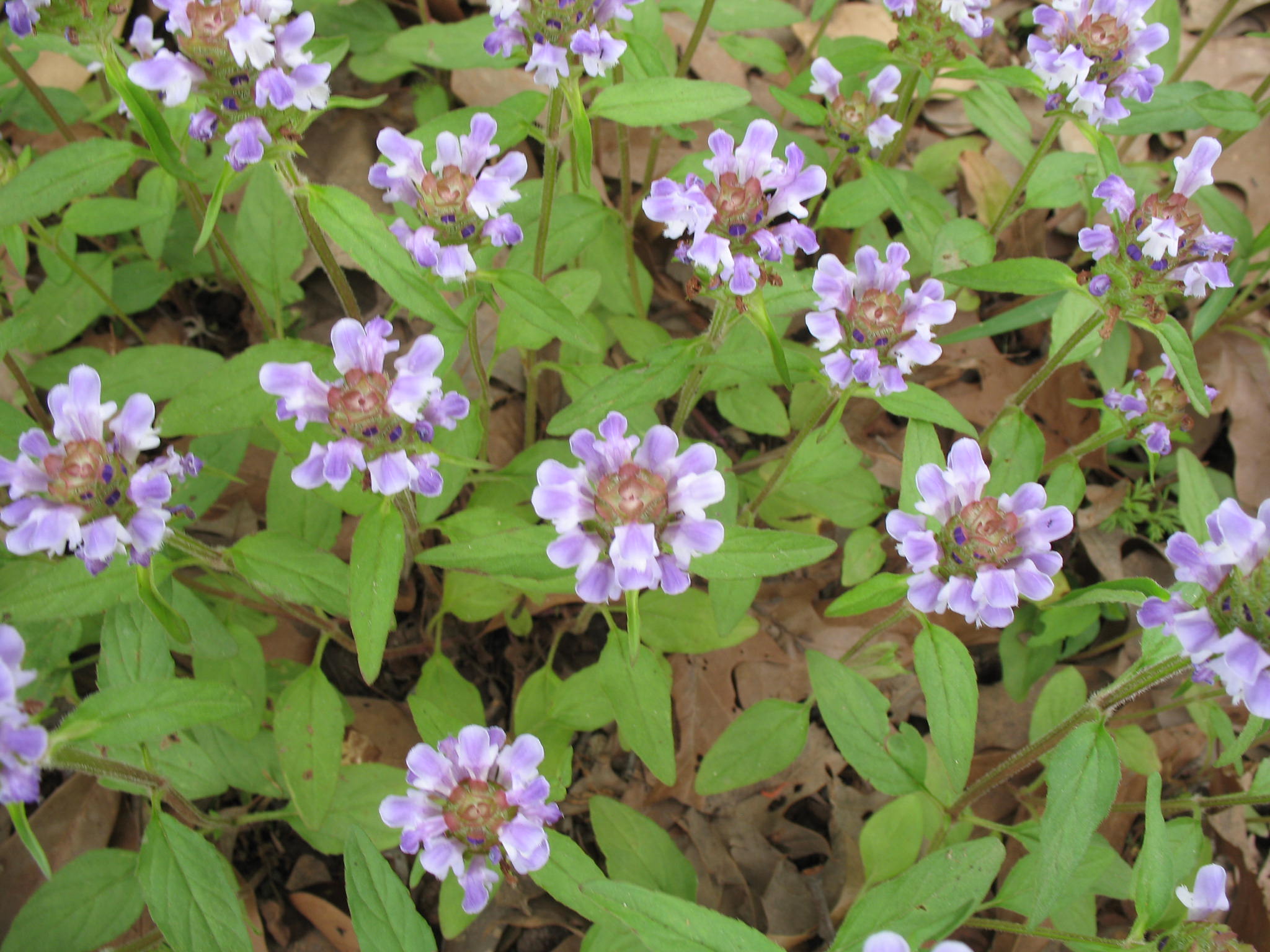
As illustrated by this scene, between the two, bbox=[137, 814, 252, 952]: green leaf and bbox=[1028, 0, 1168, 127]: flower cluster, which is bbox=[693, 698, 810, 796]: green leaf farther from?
bbox=[1028, 0, 1168, 127]: flower cluster

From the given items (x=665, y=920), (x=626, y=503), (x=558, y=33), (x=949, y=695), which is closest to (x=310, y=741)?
(x=665, y=920)

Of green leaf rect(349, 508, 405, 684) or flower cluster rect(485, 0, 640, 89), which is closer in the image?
green leaf rect(349, 508, 405, 684)

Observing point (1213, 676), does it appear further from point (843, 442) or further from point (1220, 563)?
point (843, 442)

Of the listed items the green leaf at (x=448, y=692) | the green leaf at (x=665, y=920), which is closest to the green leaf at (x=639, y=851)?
the green leaf at (x=448, y=692)

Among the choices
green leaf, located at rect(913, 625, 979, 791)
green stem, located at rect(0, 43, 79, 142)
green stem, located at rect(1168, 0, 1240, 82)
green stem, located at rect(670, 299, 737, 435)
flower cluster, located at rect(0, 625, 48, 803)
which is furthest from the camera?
green stem, located at rect(1168, 0, 1240, 82)

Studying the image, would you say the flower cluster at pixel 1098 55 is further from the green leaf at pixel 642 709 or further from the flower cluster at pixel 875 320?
the green leaf at pixel 642 709

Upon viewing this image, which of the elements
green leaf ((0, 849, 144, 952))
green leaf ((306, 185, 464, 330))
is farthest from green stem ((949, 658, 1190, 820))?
green leaf ((0, 849, 144, 952))

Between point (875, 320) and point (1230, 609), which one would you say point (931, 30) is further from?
point (1230, 609)
